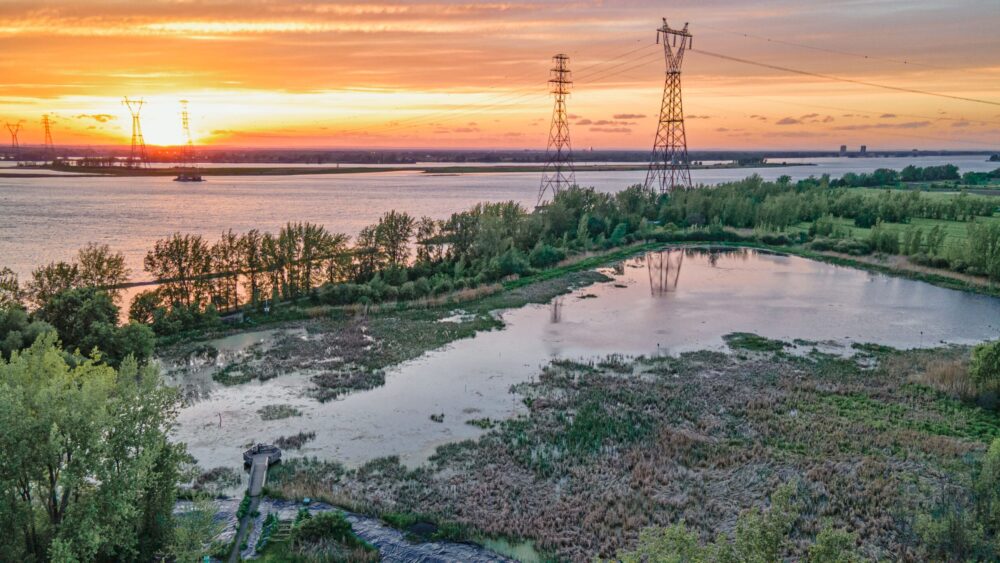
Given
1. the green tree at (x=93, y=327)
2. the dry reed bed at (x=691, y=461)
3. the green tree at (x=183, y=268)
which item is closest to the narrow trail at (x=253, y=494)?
the dry reed bed at (x=691, y=461)

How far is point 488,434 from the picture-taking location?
82.8 feet

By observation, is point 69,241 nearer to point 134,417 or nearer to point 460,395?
point 460,395

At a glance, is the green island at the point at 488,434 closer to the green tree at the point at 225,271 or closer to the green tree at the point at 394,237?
the green tree at the point at 225,271

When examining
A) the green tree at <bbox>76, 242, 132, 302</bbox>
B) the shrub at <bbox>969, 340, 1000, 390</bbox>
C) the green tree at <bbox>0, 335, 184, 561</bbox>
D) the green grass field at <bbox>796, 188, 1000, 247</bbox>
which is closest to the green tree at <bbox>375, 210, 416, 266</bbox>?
the green tree at <bbox>76, 242, 132, 302</bbox>

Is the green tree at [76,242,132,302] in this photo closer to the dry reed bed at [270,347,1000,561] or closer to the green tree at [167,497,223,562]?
the dry reed bed at [270,347,1000,561]

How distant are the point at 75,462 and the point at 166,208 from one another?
93877 mm

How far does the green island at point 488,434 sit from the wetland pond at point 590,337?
122cm

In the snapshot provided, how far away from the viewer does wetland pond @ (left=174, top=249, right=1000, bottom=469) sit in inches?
1011

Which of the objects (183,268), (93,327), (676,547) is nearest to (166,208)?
(183,268)

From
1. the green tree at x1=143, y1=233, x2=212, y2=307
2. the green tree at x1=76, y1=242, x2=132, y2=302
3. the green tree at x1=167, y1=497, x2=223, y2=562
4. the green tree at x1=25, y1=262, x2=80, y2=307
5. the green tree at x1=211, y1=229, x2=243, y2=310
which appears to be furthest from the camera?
the green tree at x1=211, y1=229, x2=243, y2=310

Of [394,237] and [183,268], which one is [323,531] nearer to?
[183,268]

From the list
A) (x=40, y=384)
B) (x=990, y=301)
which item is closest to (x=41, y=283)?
(x=40, y=384)

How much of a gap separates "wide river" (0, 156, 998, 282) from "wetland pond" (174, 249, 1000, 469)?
1305 inches

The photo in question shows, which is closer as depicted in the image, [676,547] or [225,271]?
[676,547]
